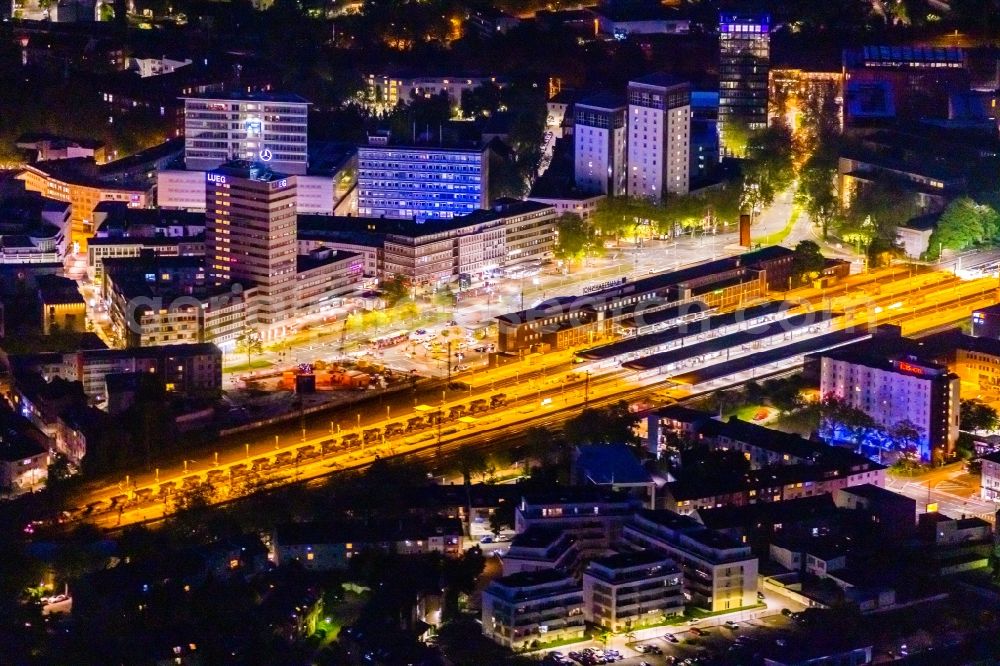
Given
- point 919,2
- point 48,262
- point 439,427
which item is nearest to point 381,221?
point 48,262

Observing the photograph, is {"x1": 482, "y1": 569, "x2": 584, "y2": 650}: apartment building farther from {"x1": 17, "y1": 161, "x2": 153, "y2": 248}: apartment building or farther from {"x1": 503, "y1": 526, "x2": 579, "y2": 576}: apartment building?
{"x1": 17, "y1": 161, "x2": 153, "y2": 248}: apartment building

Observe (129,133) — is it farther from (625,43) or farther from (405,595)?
(405,595)

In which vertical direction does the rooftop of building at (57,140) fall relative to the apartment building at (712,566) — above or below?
above

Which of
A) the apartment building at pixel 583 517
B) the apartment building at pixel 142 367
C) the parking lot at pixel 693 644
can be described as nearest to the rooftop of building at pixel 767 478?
the apartment building at pixel 583 517

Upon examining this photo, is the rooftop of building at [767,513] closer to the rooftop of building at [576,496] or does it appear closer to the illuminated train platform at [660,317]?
the rooftop of building at [576,496]

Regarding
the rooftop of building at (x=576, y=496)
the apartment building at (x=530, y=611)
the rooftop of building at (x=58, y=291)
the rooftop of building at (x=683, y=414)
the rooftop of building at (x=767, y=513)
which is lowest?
the apartment building at (x=530, y=611)

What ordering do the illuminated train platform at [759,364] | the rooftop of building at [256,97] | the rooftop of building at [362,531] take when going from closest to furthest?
the rooftop of building at [362,531] → the illuminated train platform at [759,364] → the rooftop of building at [256,97]
